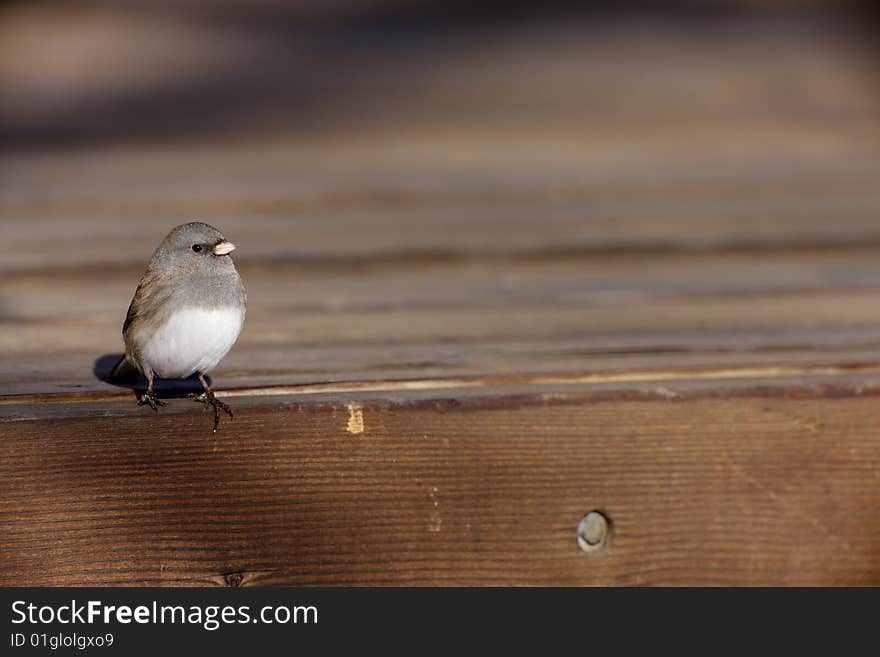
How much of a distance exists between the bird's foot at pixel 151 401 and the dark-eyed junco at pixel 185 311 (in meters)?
0.03

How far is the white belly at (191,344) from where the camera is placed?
2.50 m

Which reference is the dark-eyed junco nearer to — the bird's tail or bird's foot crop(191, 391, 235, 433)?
the bird's tail

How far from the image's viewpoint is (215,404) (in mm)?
2096

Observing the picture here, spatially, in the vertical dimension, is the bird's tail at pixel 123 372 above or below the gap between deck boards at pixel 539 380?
above

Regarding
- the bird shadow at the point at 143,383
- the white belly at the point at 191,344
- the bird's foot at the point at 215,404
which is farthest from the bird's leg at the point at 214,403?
the white belly at the point at 191,344

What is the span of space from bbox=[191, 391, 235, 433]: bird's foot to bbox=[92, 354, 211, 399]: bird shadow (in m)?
0.14

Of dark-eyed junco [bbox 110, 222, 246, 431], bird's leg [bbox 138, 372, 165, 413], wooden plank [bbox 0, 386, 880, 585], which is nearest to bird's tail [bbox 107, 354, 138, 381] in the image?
dark-eyed junco [bbox 110, 222, 246, 431]

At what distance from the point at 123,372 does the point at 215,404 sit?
0.54m

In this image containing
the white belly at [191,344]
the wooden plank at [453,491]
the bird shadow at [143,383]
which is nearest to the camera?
the wooden plank at [453,491]

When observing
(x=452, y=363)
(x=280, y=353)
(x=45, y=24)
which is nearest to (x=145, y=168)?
(x=45, y=24)

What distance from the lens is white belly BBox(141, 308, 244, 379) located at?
2.50 metres

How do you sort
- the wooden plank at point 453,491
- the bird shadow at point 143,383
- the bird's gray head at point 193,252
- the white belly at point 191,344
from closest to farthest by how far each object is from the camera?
1. the wooden plank at point 453,491
2. the bird shadow at point 143,383
3. the white belly at point 191,344
4. the bird's gray head at point 193,252

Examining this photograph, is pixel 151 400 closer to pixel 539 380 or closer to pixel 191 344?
pixel 191 344

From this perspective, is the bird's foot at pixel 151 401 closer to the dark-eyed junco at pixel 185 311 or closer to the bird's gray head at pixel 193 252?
the dark-eyed junco at pixel 185 311
